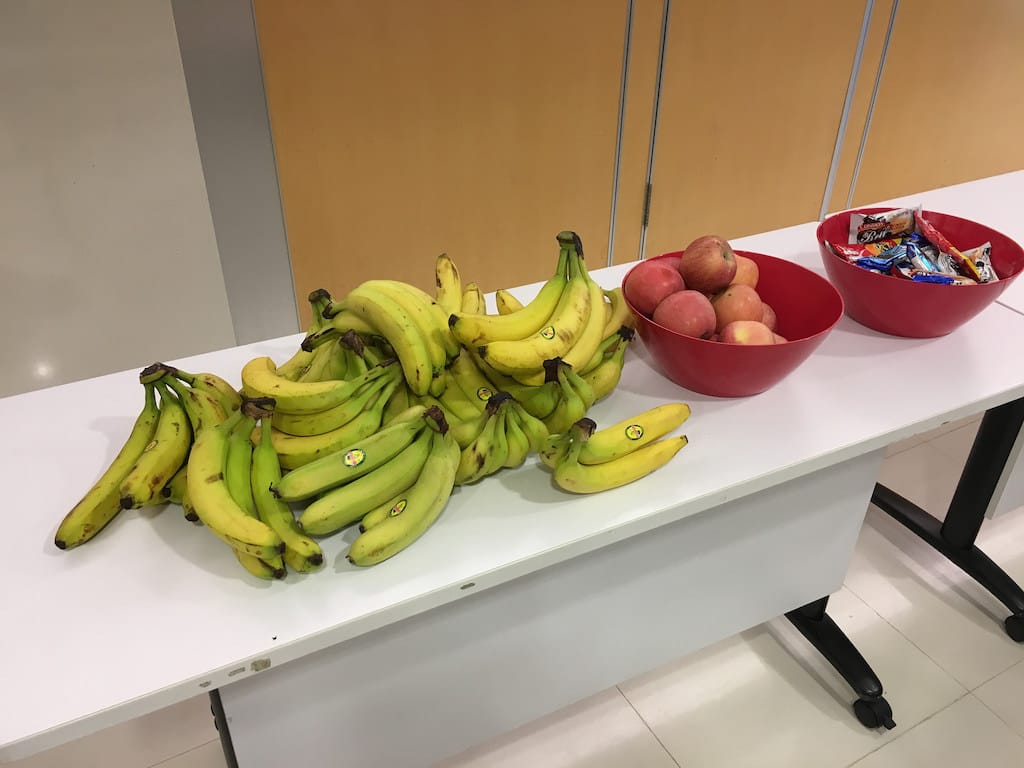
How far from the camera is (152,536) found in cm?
91

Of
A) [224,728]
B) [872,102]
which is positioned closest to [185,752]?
[224,728]

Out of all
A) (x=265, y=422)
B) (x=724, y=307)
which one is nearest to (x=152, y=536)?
(x=265, y=422)

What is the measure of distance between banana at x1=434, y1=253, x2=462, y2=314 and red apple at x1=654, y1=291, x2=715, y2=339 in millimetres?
291

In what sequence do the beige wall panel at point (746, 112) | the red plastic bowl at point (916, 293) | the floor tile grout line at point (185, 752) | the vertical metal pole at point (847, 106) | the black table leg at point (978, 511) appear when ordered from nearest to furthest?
the red plastic bowl at point (916, 293) → the floor tile grout line at point (185, 752) → the black table leg at point (978, 511) → the beige wall panel at point (746, 112) → the vertical metal pole at point (847, 106)

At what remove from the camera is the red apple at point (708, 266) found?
1.17 m

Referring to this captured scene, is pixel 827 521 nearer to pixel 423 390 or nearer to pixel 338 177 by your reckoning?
pixel 423 390

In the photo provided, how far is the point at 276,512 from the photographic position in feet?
2.88

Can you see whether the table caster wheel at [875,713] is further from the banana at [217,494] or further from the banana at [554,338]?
the banana at [217,494]

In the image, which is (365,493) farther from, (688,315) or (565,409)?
(688,315)

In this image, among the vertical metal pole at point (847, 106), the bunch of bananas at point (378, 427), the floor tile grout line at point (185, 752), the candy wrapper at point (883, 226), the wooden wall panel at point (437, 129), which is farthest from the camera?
the vertical metal pole at point (847, 106)

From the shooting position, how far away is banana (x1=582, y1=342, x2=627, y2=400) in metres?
1.10

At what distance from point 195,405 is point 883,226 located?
117 centimetres

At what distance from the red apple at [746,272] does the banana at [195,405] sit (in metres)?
A: 0.79

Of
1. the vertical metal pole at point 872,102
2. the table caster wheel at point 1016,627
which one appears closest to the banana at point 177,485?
the table caster wheel at point 1016,627
